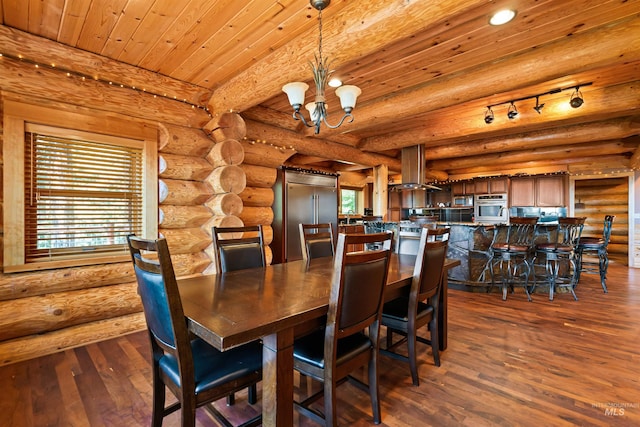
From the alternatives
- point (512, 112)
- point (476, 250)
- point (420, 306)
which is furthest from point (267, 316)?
point (512, 112)

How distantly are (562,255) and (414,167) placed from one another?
272 centimetres

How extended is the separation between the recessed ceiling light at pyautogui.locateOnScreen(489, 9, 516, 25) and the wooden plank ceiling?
2.3 inches

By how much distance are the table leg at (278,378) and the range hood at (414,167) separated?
199 inches

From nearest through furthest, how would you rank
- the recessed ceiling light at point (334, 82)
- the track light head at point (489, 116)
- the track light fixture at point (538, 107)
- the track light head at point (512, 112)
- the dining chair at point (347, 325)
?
the dining chair at point (347, 325) → the recessed ceiling light at point (334, 82) → the track light fixture at point (538, 107) → the track light head at point (512, 112) → the track light head at point (489, 116)

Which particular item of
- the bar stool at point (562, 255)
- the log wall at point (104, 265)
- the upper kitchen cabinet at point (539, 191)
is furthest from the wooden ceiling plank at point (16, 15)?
the upper kitchen cabinet at point (539, 191)

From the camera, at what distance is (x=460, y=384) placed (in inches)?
82.7

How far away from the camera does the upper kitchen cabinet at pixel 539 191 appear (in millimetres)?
7121

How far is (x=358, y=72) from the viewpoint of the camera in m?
3.17

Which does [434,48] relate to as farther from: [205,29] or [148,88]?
[148,88]

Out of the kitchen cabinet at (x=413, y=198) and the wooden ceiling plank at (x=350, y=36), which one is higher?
the wooden ceiling plank at (x=350, y=36)

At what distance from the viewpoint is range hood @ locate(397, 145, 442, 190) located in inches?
227

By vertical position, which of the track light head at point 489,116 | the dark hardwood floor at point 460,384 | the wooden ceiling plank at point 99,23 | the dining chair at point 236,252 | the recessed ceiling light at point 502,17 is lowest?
the dark hardwood floor at point 460,384

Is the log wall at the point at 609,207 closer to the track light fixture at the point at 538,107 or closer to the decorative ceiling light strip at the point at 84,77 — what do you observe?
the track light fixture at the point at 538,107

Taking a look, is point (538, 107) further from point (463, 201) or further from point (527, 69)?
point (463, 201)
